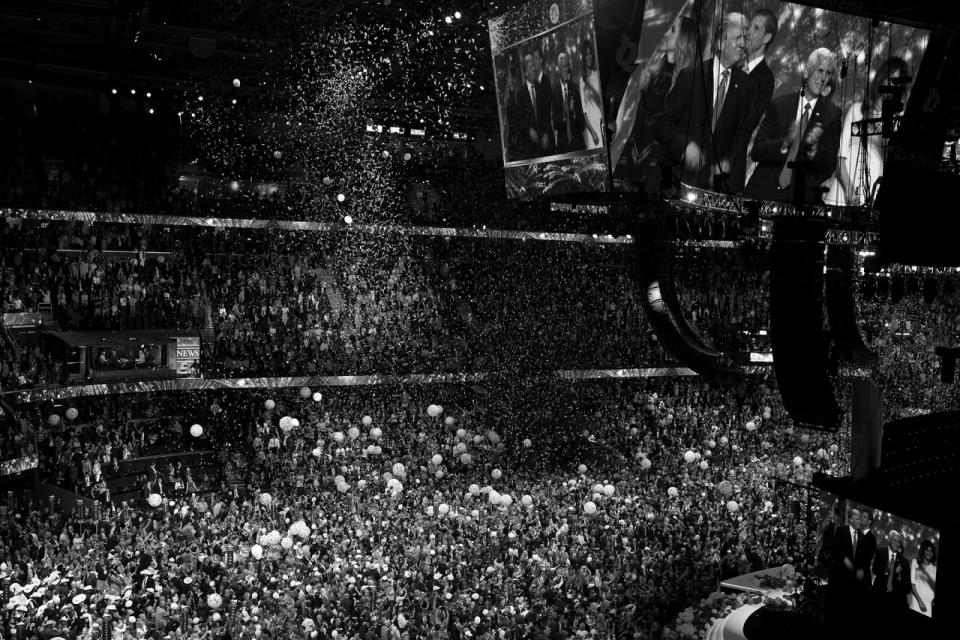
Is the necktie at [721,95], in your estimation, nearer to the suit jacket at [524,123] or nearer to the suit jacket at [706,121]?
the suit jacket at [706,121]

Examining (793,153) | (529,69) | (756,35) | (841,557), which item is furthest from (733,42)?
(841,557)

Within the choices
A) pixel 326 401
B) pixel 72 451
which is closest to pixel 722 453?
pixel 326 401

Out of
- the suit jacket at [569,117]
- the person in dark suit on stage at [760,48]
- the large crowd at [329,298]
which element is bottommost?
the large crowd at [329,298]

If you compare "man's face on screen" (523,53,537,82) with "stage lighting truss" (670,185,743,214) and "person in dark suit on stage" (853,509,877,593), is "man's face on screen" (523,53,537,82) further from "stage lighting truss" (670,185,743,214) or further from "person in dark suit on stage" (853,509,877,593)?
"person in dark suit on stage" (853,509,877,593)

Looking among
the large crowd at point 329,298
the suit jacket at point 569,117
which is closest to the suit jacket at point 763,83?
the suit jacket at point 569,117

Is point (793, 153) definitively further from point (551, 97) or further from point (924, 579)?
point (924, 579)

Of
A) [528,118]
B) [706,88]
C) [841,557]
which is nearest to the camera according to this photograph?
[841,557]
